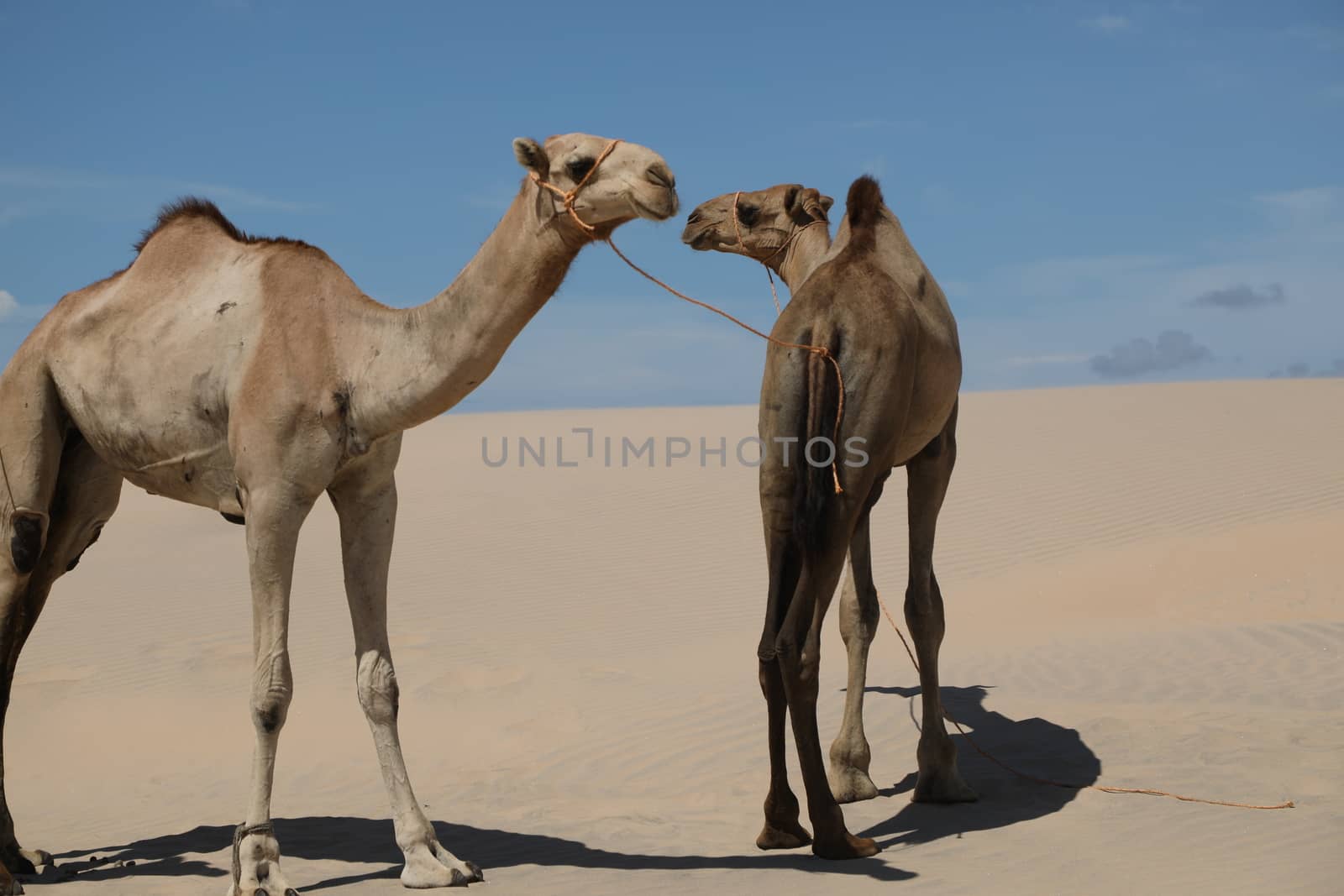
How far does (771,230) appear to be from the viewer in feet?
28.9

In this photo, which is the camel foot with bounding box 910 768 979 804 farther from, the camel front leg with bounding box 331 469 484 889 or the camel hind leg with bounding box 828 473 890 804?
the camel front leg with bounding box 331 469 484 889

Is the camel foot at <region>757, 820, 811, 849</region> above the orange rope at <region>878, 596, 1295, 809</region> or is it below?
below

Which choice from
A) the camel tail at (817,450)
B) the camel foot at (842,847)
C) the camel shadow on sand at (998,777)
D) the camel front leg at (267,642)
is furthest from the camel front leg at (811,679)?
the camel front leg at (267,642)

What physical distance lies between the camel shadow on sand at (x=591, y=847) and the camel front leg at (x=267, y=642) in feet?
1.75

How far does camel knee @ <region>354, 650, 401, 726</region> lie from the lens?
6.32 metres

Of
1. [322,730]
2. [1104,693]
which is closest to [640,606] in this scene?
[322,730]

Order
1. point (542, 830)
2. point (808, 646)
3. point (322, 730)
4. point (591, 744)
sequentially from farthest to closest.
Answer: point (322, 730)
point (591, 744)
point (542, 830)
point (808, 646)

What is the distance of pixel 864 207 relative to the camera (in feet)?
25.9

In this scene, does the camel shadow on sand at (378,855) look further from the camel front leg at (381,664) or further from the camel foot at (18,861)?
the camel front leg at (381,664)

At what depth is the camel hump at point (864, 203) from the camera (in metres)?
7.82

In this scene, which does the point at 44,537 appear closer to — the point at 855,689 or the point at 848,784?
the point at 855,689

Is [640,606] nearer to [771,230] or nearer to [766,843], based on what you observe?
[771,230]

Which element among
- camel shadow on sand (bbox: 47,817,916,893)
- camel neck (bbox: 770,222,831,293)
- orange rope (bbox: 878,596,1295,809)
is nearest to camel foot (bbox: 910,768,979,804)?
orange rope (bbox: 878,596,1295,809)

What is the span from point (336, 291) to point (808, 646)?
2.86m
